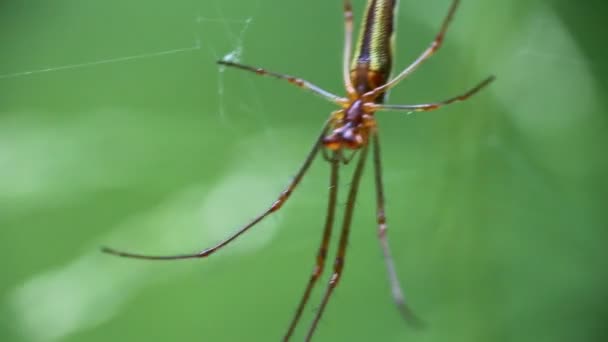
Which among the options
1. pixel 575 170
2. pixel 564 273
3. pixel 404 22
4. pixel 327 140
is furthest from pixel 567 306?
pixel 327 140

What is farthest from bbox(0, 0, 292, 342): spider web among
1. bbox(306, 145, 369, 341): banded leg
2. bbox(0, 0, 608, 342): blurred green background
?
bbox(306, 145, 369, 341): banded leg

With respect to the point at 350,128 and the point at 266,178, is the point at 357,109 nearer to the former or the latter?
the point at 350,128

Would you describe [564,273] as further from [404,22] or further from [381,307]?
[404,22]

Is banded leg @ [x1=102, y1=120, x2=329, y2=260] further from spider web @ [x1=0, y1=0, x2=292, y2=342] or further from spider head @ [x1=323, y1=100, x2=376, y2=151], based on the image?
spider web @ [x1=0, y1=0, x2=292, y2=342]

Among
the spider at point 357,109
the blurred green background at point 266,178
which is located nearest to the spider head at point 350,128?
the spider at point 357,109

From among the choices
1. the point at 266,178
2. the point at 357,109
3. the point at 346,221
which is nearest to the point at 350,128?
the point at 357,109
